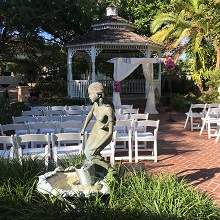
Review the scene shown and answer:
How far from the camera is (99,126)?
609cm

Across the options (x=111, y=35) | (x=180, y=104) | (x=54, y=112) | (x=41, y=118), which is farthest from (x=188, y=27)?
(x=41, y=118)

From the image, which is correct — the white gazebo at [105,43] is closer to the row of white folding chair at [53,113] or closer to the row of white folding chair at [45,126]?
the row of white folding chair at [53,113]

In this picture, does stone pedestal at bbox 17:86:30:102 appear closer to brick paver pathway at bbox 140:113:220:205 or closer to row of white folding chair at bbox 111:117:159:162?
brick paver pathway at bbox 140:113:220:205

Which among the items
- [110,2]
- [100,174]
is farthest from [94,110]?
[110,2]

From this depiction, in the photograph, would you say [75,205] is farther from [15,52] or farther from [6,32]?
[15,52]

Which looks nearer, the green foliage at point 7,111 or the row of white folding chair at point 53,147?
the row of white folding chair at point 53,147

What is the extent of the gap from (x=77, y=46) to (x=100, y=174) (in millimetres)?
19739

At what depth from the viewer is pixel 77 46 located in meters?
25.5

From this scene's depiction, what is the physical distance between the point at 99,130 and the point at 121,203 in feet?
3.15

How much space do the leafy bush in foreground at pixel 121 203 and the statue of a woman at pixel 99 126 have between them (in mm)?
420

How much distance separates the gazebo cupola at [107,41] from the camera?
24734 mm

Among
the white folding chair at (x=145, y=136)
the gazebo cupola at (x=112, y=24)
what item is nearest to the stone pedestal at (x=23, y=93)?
A: the gazebo cupola at (x=112, y=24)

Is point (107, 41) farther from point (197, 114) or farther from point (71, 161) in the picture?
point (71, 161)

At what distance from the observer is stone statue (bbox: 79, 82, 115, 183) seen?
6020 mm
